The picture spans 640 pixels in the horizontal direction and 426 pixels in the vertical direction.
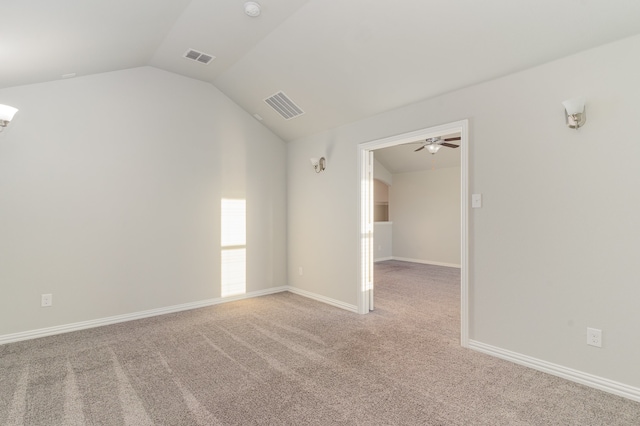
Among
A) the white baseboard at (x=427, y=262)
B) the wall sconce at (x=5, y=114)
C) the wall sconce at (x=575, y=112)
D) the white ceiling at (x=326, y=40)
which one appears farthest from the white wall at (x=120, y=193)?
the white baseboard at (x=427, y=262)

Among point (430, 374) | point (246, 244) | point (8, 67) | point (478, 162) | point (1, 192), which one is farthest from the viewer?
point (246, 244)

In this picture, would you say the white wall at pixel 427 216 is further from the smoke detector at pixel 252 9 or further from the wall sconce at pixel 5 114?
the wall sconce at pixel 5 114

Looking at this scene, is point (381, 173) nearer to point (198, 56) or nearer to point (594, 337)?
point (198, 56)

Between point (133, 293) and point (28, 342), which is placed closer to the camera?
point (28, 342)

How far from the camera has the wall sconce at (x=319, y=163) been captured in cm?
471

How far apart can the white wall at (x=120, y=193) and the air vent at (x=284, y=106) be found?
658 mm

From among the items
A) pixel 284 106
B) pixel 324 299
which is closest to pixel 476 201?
pixel 324 299

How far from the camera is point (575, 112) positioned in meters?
2.35

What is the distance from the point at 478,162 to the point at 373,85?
1360 millimetres

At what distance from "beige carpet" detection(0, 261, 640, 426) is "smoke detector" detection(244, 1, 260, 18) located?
309cm

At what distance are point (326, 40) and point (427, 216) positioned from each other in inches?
245

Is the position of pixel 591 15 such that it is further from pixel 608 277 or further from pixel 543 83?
pixel 608 277

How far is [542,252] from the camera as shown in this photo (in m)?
2.62

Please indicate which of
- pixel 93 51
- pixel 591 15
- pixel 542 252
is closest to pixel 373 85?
pixel 591 15
